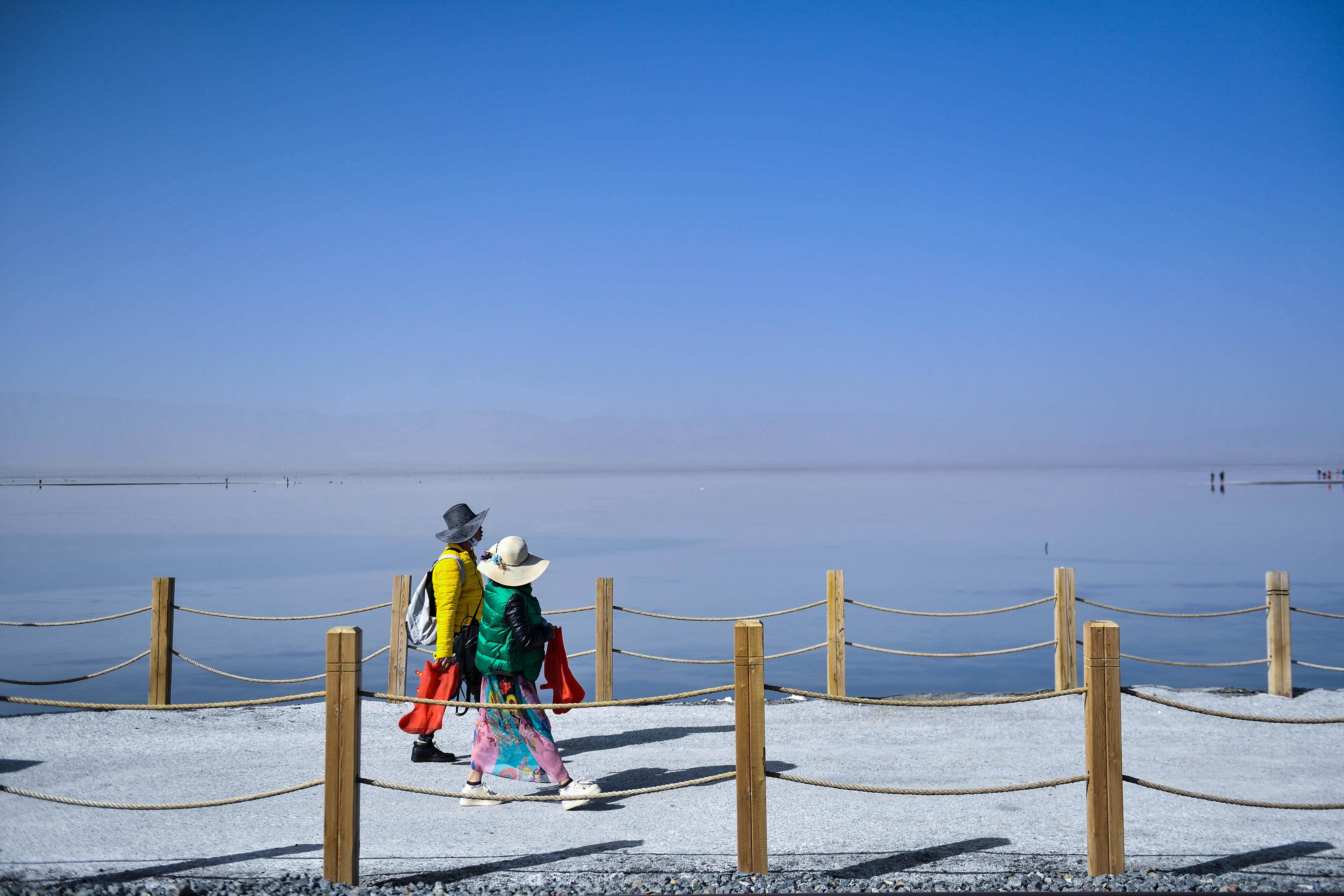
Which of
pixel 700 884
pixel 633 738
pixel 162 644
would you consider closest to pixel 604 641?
pixel 633 738

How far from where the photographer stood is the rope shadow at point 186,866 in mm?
5168

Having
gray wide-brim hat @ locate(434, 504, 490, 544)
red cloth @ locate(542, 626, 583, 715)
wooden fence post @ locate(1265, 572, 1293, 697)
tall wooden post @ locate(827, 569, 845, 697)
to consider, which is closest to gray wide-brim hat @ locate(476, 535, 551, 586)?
red cloth @ locate(542, 626, 583, 715)

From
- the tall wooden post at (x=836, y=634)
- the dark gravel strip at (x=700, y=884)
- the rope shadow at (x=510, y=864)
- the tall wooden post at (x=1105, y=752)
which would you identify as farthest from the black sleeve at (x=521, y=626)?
the tall wooden post at (x=836, y=634)

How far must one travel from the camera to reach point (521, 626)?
21.7ft

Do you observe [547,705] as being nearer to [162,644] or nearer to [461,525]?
[461,525]

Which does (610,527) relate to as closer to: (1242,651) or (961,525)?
(961,525)

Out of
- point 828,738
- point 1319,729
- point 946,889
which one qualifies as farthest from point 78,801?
point 1319,729

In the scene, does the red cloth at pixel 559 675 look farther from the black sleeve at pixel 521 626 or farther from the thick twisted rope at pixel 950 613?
the thick twisted rope at pixel 950 613

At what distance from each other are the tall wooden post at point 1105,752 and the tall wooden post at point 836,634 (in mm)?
4909

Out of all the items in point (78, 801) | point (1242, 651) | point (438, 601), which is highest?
point (438, 601)

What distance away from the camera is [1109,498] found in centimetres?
7538

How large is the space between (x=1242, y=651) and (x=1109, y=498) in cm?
6171

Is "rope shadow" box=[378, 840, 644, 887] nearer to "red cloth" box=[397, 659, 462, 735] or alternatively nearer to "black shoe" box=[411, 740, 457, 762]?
"red cloth" box=[397, 659, 462, 735]

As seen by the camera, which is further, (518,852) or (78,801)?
(518,852)
